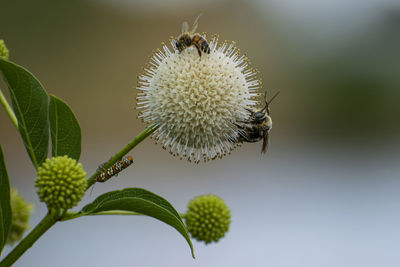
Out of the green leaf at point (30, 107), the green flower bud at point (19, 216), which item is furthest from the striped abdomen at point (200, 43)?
the green flower bud at point (19, 216)

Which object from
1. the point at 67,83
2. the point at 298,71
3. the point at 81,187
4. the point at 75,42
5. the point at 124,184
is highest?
the point at 298,71

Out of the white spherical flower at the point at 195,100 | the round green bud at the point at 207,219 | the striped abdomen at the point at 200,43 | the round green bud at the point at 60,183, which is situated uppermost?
the striped abdomen at the point at 200,43

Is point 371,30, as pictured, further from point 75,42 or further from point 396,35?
point 75,42

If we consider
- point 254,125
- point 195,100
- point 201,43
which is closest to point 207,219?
point 254,125

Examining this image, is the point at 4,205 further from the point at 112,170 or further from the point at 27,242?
the point at 112,170

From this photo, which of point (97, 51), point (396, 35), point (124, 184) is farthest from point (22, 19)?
point (396, 35)

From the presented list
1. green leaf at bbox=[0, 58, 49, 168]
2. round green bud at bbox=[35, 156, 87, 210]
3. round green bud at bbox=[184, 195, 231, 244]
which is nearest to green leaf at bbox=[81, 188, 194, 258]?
round green bud at bbox=[35, 156, 87, 210]

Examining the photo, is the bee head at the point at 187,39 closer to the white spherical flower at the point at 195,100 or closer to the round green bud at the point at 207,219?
the white spherical flower at the point at 195,100

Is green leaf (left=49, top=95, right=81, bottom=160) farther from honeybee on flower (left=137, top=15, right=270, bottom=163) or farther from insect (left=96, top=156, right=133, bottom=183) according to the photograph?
honeybee on flower (left=137, top=15, right=270, bottom=163)
